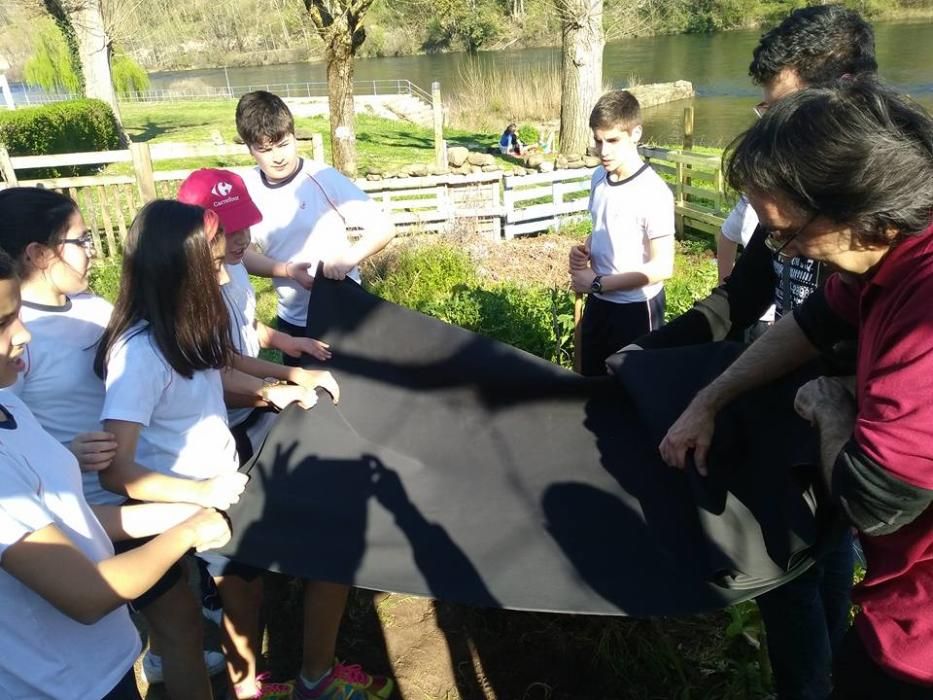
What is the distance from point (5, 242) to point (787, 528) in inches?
90.0

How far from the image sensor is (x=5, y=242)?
203 cm

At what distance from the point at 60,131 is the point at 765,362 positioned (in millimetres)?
20393

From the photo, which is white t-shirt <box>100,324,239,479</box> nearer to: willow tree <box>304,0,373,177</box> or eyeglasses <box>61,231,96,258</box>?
eyeglasses <box>61,231,96,258</box>

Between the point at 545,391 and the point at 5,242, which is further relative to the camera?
the point at 545,391

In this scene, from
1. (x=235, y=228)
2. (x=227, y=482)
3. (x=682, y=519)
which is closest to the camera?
(x=682, y=519)

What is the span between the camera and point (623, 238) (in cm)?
344

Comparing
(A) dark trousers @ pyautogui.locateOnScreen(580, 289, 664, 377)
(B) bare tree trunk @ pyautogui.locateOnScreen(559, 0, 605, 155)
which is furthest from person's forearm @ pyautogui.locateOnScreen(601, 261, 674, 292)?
(B) bare tree trunk @ pyautogui.locateOnScreen(559, 0, 605, 155)

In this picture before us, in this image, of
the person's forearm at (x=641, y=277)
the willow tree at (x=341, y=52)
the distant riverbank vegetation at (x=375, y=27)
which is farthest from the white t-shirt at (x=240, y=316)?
the distant riverbank vegetation at (x=375, y=27)

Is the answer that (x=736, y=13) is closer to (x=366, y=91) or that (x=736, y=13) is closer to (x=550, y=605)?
(x=366, y=91)

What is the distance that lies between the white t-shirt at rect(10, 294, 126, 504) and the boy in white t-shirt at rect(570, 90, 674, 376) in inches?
88.6

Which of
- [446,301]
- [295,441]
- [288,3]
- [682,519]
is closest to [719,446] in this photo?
[682,519]

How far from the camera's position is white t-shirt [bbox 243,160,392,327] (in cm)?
330

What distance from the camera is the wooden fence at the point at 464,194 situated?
870cm

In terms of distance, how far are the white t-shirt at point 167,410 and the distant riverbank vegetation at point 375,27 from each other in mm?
28407
